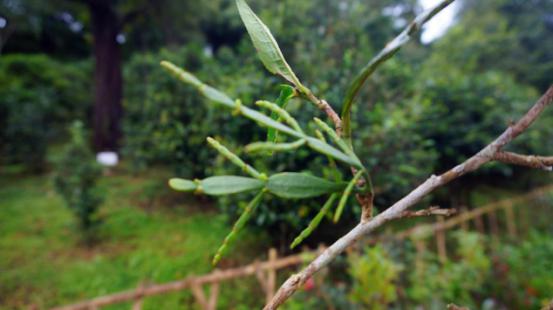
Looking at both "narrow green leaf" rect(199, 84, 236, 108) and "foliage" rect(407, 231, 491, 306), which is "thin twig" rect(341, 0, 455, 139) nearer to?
"narrow green leaf" rect(199, 84, 236, 108)

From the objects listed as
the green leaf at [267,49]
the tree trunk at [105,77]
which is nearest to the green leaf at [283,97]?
the green leaf at [267,49]

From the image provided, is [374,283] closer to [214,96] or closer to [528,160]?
[528,160]

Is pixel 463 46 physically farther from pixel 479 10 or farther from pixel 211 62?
pixel 211 62

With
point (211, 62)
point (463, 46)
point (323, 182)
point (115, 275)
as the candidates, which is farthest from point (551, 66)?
point (323, 182)

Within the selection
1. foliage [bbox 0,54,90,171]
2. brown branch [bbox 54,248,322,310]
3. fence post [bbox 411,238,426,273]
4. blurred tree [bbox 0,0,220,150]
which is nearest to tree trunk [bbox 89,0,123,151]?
blurred tree [bbox 0,0,220,150]

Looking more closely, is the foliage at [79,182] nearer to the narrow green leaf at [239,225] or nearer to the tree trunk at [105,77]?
the tree trunk at [105,77]

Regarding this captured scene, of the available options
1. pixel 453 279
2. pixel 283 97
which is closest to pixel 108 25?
pixel 453 279

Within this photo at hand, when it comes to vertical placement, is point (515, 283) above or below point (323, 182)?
below
